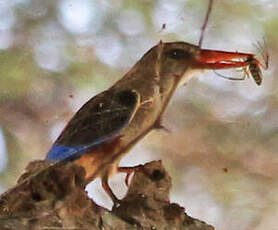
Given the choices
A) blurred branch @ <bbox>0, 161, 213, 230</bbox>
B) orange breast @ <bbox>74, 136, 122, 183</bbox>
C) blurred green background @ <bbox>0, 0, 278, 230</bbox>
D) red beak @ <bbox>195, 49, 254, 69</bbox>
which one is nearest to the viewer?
blurred branch @ <bbox>0, 161, 213, 230</bbox>

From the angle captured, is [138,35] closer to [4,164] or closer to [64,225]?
[4,164]

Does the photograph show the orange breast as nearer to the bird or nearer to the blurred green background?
the bird

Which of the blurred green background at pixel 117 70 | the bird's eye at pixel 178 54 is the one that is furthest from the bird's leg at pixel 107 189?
the bird's eye at pixel 178 54

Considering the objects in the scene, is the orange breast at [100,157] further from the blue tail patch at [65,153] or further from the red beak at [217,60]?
the red beak at [217,60]

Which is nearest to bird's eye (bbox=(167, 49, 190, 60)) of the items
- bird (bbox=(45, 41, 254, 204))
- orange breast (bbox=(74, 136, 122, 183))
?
bird (bbox=(45, 41, 254, 204))

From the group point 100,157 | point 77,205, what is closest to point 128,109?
point 100,157

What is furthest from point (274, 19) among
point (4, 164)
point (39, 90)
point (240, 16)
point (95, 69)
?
point (4, 164)
